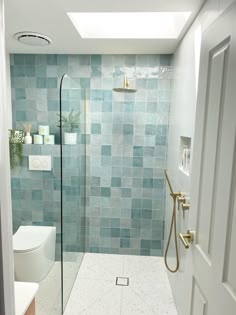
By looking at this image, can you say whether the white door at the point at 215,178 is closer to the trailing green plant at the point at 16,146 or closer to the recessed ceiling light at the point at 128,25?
the recessed ceiling light at the point at 128,25

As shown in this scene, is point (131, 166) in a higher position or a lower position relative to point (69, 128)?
lower

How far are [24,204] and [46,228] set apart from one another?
17.0 inches

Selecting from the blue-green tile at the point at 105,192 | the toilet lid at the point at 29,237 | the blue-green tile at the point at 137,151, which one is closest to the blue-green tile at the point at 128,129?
the blue-green tile at the point at 137,151

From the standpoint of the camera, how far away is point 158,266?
2.75 meters

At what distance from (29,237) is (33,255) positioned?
0.26 m

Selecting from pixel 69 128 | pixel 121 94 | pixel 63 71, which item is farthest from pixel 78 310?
pixel 63 71

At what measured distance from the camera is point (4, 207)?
2.56ft

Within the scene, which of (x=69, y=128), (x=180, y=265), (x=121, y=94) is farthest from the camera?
(x=121, y=94)

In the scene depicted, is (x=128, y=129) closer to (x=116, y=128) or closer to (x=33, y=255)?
(x=116, y=128)

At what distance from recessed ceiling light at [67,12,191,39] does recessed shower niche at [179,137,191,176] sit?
947mm

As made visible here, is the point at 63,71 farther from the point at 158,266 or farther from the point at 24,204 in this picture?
the point at 158,266

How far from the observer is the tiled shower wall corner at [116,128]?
264cm

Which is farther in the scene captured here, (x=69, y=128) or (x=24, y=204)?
(x=24, y=204)

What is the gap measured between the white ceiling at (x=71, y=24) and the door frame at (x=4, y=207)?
975 mm
